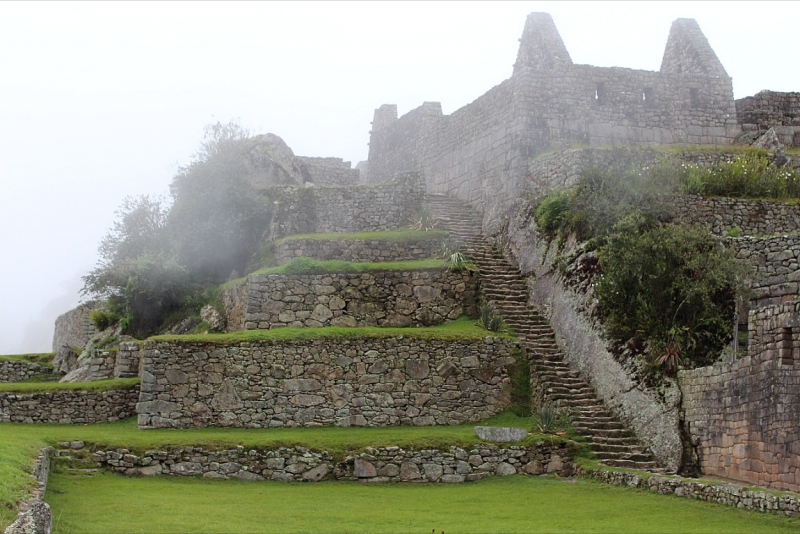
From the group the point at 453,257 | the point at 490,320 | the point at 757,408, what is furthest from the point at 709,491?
the point at 453,257

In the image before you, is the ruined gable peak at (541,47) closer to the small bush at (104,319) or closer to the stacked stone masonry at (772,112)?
the stacked stone masonry at (772,112)

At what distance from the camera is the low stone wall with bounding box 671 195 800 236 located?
2509cm

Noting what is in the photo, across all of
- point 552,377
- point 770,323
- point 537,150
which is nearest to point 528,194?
point 537,150

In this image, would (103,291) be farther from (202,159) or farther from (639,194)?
(639,194)

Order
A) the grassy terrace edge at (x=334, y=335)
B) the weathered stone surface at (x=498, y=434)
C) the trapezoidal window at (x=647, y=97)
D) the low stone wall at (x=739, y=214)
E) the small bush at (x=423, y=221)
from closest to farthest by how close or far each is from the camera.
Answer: the weathered stone surface at (x=498, y=434)
the grassy terrace edge at (x=334, y=335)
the low stone wall at (x=739, y=214)
the small bush at (x=423, y=221)
the trapezoidal window at (x=647, y=97)

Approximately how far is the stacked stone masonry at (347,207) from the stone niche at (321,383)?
7.17m

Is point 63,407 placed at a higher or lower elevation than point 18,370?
lower

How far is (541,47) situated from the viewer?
31.9 metres

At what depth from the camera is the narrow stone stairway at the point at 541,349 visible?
70.7ft

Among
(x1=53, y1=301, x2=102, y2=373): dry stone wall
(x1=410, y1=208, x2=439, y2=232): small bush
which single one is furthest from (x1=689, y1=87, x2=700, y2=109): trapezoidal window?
(x1=53, y1=301, x2=102, y2=373): dry stone wall

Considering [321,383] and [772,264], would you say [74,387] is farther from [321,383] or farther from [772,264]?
[772,264]

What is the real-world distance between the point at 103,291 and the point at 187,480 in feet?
47.4

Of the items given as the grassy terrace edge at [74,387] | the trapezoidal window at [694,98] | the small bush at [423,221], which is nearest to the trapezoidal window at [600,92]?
the trapezoidal window at [694,98]

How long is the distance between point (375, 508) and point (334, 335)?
763 cm
